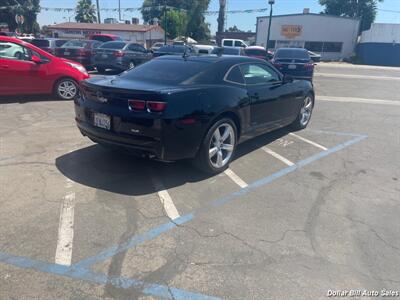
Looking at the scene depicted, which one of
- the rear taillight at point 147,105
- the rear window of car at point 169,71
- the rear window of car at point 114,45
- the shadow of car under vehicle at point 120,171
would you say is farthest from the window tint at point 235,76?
the rear window of car at point 114,45

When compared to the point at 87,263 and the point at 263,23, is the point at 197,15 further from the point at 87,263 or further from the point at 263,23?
the point at 87,263

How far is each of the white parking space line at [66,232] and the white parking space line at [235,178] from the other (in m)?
2.01

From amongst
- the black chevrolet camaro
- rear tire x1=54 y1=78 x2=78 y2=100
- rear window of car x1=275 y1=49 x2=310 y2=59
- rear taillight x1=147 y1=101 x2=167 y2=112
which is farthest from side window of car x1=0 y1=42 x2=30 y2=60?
rear window of car x1=275 y1=49 x2=310 y2=59

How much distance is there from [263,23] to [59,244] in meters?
48.1

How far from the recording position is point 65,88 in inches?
355

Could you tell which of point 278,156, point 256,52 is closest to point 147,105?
point 278,156

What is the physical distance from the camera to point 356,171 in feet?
16.3

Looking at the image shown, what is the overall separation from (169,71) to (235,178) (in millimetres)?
1750

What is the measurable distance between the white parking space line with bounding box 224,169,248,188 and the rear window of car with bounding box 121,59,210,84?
1405 mm

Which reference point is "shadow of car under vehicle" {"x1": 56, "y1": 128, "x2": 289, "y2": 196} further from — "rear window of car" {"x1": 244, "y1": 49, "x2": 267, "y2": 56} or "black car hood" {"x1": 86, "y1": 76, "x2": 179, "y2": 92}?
"rear window of car" {"x1": 244, "y1": 49, "x2": 267, "y2": 56}

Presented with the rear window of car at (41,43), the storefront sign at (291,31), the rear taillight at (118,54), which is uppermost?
the storefront sign at (291,31)

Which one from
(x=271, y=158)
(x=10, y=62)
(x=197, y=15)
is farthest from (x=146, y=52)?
(x=197, y=15)

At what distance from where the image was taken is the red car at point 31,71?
810 centimetres

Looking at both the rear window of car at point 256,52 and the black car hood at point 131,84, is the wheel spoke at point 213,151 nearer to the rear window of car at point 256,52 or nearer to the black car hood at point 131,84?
the black car hood at point 131,84
